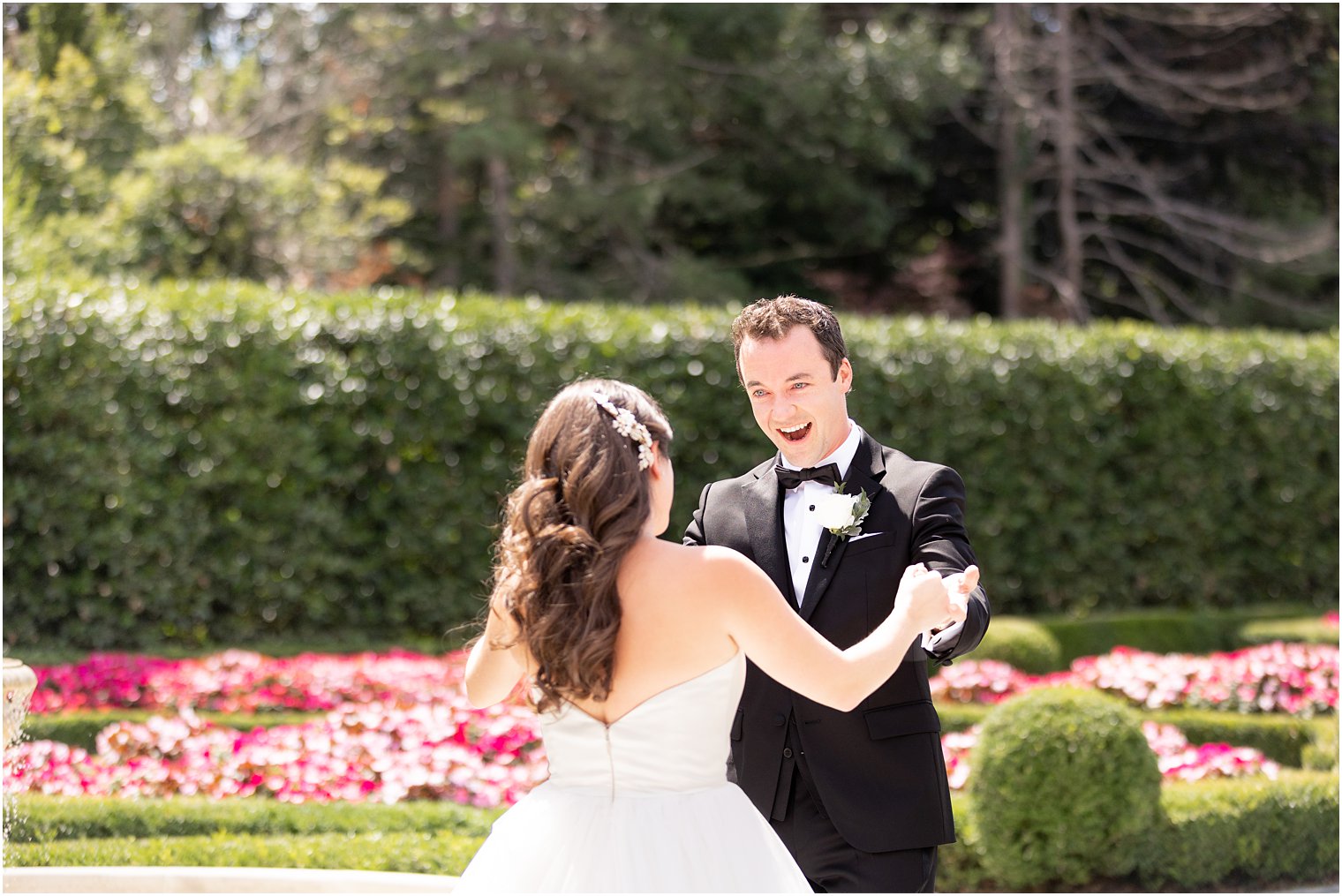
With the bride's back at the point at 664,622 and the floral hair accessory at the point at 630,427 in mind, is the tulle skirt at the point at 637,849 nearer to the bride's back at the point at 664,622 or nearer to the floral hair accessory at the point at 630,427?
the bride's back at the point at 664,622

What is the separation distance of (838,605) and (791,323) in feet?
2.13

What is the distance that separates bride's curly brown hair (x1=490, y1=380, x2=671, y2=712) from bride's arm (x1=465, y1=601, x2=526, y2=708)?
2 centimetres

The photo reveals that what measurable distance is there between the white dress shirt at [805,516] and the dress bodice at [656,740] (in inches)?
19.2

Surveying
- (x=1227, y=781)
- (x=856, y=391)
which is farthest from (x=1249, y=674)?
(x=856, y=391)

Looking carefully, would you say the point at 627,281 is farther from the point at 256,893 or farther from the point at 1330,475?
the point at 256,893

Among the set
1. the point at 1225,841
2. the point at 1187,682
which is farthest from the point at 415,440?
the point at 1225,841

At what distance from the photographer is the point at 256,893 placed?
4.21 meters

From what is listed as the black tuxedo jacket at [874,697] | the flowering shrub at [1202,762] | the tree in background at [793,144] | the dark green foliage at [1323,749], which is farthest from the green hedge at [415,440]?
the black tuxedo jacket at [874,697]

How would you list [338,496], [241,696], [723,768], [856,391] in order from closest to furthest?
[723,768] → [241,696] → [338,496] → [856,391]

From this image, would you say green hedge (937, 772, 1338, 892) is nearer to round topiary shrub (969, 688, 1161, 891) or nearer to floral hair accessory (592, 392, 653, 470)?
round topiary shrub (969, 688, 1161, 891)

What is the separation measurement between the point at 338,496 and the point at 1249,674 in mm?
6735

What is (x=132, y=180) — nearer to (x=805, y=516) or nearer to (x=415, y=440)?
(x=415, y=440)

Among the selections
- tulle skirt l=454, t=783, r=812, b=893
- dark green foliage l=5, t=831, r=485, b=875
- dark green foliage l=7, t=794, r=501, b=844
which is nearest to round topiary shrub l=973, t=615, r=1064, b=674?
dark green foliage l=7, t=794, r=501, b=844

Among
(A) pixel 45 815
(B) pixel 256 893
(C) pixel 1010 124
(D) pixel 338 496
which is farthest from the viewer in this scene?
(C) pixel 1010 124
